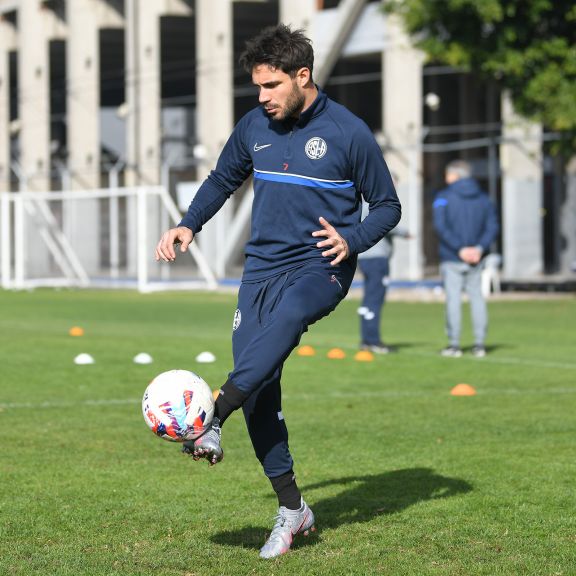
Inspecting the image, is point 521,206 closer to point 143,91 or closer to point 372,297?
point 143,91

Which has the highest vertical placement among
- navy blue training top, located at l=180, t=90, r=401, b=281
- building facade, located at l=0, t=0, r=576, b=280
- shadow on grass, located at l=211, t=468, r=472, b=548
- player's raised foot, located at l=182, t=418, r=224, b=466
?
building facade, located at l=0, t=0, r=576, b=280

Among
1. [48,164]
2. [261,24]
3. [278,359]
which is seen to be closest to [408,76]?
[261,24]

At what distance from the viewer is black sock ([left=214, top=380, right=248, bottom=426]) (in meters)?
5.34

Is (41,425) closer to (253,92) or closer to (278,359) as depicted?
(278,359)

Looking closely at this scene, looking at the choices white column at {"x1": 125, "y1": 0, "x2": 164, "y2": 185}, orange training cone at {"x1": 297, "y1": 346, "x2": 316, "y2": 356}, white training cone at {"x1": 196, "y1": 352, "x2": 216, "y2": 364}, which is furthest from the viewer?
white column at {"x1": 125, "y1": 0, "x2": 164, "y2": 185}

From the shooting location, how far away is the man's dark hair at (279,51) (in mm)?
5621

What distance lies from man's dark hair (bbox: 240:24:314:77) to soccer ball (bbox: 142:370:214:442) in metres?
1.36

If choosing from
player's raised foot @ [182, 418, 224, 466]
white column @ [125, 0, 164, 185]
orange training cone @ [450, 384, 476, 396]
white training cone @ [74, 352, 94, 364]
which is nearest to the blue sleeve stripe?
player's raised foot @ [182, 418, 224, 466]

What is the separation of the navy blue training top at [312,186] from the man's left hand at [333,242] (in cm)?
6

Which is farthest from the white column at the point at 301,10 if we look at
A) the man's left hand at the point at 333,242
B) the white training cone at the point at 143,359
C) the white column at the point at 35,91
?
the man's left hand at the point at 333,242

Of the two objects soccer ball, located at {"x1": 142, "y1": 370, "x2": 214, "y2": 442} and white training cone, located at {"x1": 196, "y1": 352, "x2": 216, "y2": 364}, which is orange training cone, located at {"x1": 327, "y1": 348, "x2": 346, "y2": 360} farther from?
soccer ball, located at {"x1": 142, "y1": 370, "x2": 214, "y2": 442}

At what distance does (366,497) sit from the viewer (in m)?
6.93

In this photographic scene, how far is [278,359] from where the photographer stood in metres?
5.46

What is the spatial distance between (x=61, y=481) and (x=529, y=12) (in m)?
19.0
